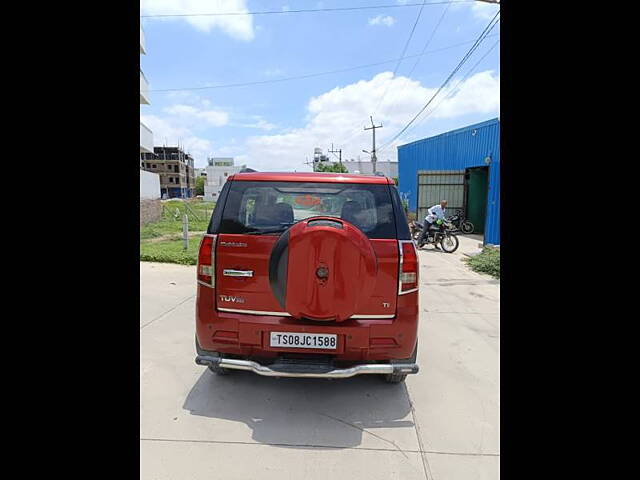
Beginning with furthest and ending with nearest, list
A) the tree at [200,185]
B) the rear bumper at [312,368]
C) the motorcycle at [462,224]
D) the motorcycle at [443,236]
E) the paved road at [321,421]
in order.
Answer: the tree at [200,185]
the motorcycle at [462,224]
the motorcycle at [443,236]
the rear bumper at [312,368]
the paved road at [321,421]

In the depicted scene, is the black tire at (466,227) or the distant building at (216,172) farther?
the distant building at (216,172)

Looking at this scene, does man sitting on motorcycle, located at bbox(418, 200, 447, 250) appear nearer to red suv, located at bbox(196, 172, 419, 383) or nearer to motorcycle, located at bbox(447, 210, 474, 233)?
motorcycle, located at bbox(447, 210, 474, 233)

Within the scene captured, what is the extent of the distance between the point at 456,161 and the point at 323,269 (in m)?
13.0

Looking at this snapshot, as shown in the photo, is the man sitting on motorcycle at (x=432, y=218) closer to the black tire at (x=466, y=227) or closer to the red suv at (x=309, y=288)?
the black tire at (x=466, y=227)

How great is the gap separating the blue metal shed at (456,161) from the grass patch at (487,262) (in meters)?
1.08

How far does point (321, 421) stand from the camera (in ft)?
7.88

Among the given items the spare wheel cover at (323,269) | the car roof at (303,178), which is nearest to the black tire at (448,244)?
the car roof at (303,178)

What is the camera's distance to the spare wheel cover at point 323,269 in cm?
214
